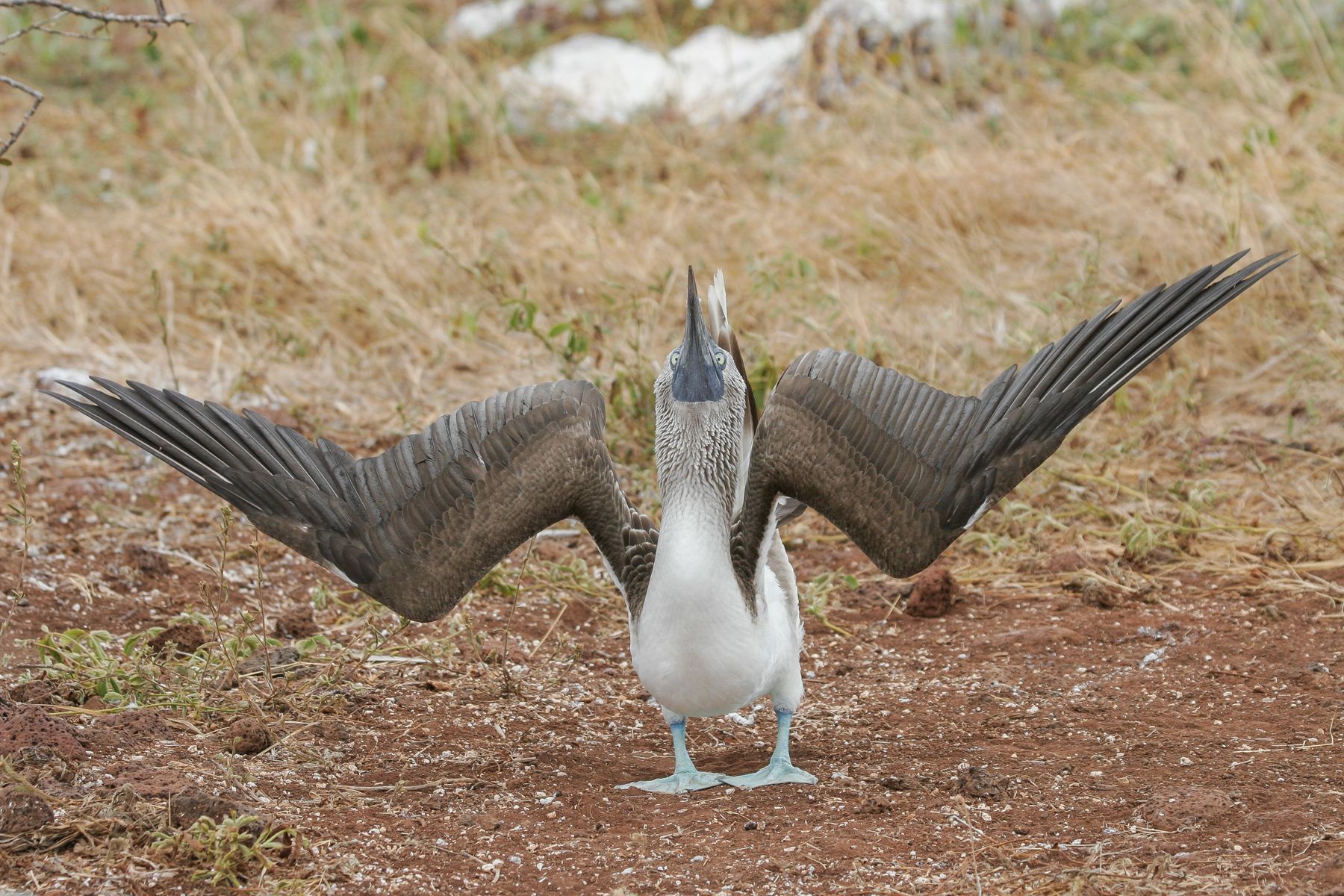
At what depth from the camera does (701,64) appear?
1118cm

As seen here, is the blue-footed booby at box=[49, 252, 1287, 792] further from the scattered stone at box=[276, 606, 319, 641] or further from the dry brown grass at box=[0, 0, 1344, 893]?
the dry brown grass at box=[0, 0, 1344, 893]

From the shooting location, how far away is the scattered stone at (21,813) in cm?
346

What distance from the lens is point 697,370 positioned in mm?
4047

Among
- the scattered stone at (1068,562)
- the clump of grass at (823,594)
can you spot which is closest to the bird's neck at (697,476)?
the clump of grass at (823,594)

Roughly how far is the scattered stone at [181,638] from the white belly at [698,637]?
1.69 metres

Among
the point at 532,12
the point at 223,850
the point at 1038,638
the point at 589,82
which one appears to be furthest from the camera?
the point at 532,12

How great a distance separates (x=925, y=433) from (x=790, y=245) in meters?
4.15

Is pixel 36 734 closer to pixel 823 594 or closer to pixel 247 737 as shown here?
pixel 247 737

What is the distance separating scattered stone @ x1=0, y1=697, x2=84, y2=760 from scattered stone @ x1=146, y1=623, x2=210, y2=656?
34.9 inches

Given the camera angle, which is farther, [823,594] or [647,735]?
[823,594]

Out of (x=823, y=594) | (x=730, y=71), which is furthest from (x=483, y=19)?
(x=823, y=594)

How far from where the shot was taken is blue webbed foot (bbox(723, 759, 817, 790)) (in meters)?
4.17

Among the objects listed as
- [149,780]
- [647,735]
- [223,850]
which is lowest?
[223,850]

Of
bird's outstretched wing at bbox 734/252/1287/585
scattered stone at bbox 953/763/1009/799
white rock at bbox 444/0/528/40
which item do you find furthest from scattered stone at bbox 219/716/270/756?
white rock at bbox 444/0/528/40
